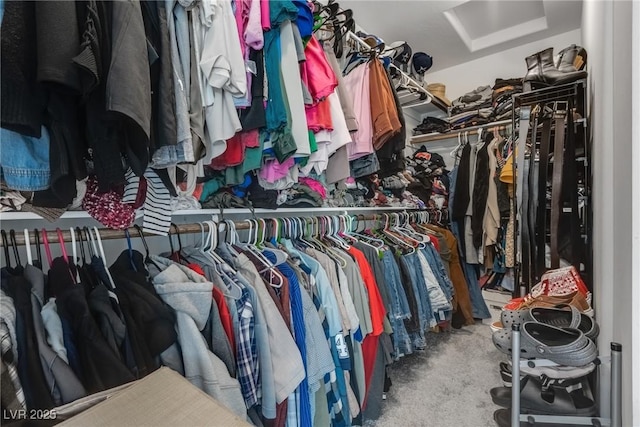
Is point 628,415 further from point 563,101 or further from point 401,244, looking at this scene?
point 563,101

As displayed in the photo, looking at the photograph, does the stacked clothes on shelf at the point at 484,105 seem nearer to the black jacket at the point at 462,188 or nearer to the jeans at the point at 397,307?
the black jacket at the point at 462,188

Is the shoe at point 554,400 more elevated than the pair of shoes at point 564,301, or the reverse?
the pair of shoes at point 564,301

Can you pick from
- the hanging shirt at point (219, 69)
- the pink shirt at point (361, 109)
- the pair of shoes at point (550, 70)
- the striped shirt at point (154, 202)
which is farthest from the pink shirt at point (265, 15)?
the pair of shoes at point (550, 70)

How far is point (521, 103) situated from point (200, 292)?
2.00 m

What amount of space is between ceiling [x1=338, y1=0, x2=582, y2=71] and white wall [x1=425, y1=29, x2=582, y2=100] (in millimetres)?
56

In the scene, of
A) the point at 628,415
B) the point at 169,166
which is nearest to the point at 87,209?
the point at 169,166

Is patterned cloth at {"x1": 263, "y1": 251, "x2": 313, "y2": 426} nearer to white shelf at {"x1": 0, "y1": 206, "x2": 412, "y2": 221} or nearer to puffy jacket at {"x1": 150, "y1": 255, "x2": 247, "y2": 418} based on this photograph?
puffy jacket at {"x1": 150, "y1": 255, "x2": 247, "y2": 418}

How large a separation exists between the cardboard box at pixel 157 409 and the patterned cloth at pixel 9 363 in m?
0.22

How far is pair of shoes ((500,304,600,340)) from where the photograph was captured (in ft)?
3.34

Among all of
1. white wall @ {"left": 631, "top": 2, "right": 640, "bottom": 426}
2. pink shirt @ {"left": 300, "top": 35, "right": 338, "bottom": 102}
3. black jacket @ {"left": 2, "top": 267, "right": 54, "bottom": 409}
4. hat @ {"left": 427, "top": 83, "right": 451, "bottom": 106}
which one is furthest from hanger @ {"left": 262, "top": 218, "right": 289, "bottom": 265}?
hat @ {"left": 427, "top": 83, "right": 451, "bottom": 106}

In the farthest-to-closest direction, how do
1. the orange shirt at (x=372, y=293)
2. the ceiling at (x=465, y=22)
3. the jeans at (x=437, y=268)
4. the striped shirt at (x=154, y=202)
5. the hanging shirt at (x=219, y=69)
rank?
the ceiling at (x=465, y=22)
the jeans at (x=437, y=268)
the orange shirt at (x=372, y=293)
the striped shirt at (x=154, y=202)
the hanging shirt at (x=219, y=69)

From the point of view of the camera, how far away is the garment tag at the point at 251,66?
3.13ft

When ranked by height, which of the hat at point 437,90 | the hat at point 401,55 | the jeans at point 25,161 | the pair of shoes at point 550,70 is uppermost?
the hat at point 401,55

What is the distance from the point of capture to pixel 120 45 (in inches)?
23.5
